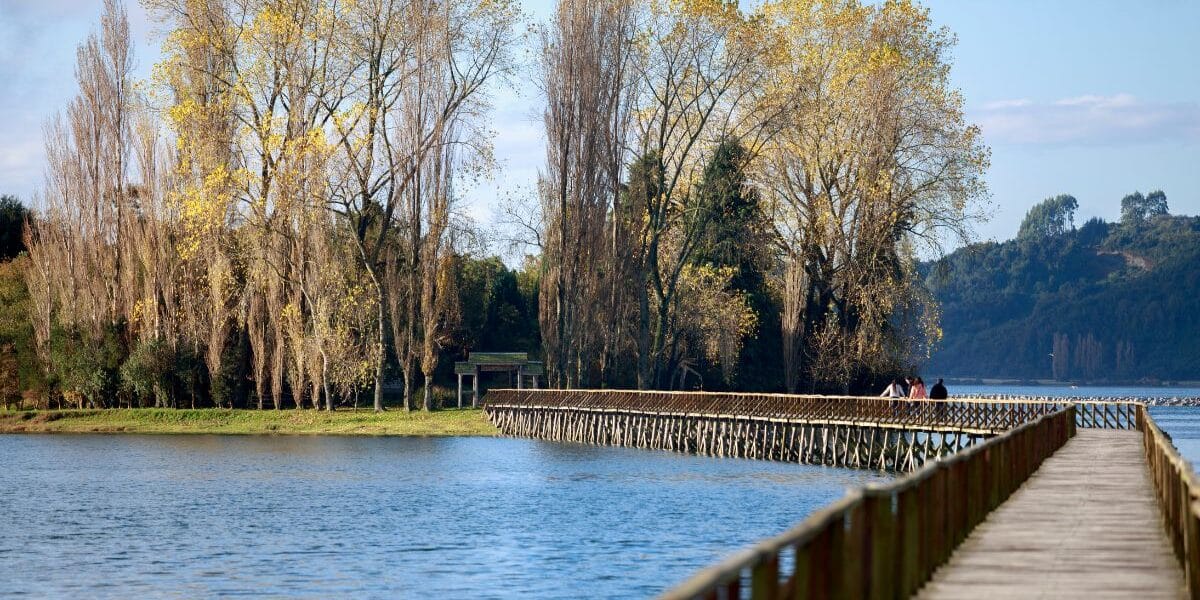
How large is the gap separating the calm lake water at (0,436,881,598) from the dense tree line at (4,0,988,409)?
7441mm

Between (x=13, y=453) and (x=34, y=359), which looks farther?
(x=34, y=359)

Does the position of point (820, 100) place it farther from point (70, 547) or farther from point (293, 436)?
point (70, 547)

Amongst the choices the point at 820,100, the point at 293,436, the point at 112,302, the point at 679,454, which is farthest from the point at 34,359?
the point at 820,100

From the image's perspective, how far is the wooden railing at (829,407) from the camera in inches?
1876

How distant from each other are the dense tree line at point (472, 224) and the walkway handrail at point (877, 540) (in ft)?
140

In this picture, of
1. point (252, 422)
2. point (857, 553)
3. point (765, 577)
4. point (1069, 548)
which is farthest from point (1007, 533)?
point (252, 422)

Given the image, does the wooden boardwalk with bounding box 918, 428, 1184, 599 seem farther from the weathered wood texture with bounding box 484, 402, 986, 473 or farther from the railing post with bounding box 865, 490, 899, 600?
the weathered wood texture with bounding box 484, 402, 986, 473

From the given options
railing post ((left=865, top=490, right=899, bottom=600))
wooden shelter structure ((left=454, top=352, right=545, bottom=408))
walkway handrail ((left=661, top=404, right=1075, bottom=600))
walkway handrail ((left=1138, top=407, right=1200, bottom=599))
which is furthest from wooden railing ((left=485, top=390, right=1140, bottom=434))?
railing post ((left=865, top=490, right=899, bottom=600))

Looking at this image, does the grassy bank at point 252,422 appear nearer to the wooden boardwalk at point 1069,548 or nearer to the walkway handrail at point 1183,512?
the wooden boardwalk at point 1069,548

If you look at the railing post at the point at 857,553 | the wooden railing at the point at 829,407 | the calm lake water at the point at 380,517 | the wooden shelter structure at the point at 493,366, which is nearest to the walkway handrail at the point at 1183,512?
the railing post at the point at 857,553

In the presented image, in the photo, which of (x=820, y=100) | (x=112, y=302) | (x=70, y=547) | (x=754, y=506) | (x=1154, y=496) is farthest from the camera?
(x=112, y=302)

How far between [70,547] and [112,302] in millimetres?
41040

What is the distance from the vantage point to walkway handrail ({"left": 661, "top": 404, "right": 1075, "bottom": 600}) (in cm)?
787

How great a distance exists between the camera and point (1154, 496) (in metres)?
22.3
